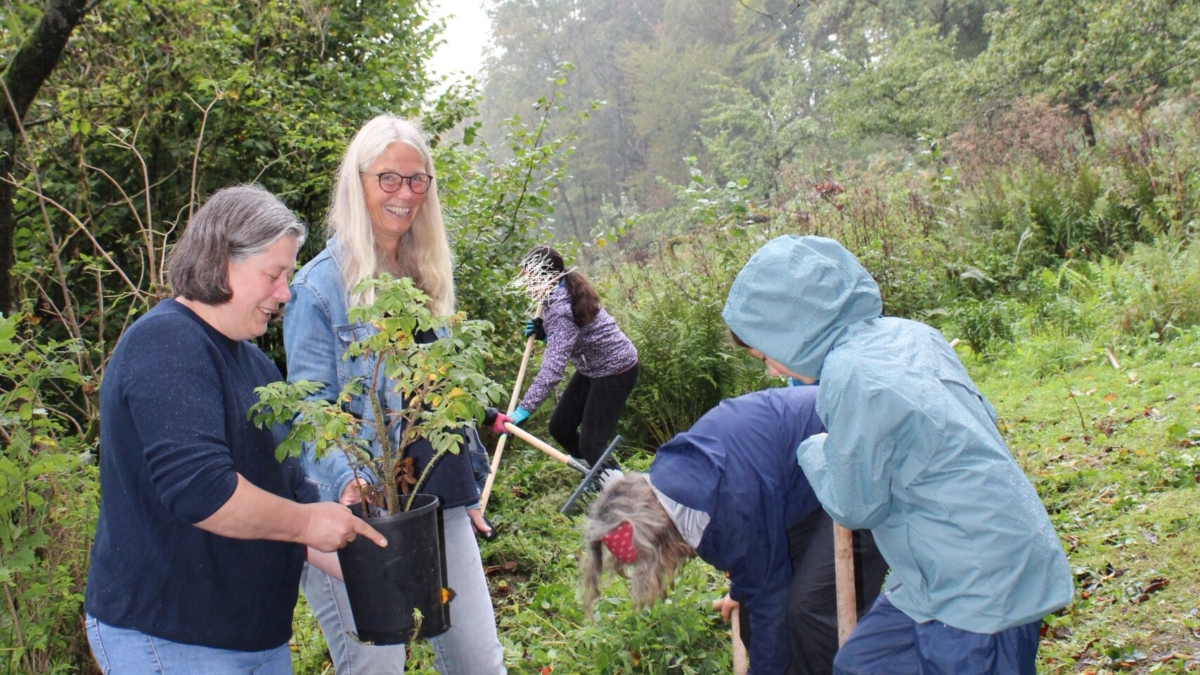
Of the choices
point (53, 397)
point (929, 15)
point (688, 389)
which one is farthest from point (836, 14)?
point (53, 397)

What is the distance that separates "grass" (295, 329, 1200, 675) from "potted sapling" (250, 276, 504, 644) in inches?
50.7

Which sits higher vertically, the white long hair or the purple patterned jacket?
the white long hair

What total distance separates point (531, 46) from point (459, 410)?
44167 mm

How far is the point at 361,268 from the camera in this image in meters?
2.53

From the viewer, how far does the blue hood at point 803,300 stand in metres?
2.20

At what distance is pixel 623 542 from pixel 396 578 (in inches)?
28.9

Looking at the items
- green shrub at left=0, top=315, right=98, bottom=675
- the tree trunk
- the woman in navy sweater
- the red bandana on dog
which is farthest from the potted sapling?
the tree trunk

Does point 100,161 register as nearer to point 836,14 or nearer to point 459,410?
point 459,410

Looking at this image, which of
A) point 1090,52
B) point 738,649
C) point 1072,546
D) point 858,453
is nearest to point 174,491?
point 858,453

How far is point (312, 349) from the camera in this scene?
245 cm

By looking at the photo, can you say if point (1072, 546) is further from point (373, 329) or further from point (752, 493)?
point (373, 329)

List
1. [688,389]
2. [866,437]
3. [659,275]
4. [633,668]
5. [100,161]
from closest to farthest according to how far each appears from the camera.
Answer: [866,437]
[633,668]
[100,161]
[688,389]
[659,275]

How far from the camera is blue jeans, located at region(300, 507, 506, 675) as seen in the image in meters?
2.48

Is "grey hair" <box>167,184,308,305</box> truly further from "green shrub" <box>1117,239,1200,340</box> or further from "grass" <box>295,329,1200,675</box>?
"green shrub" <box>1117,239,1200,340</box>
